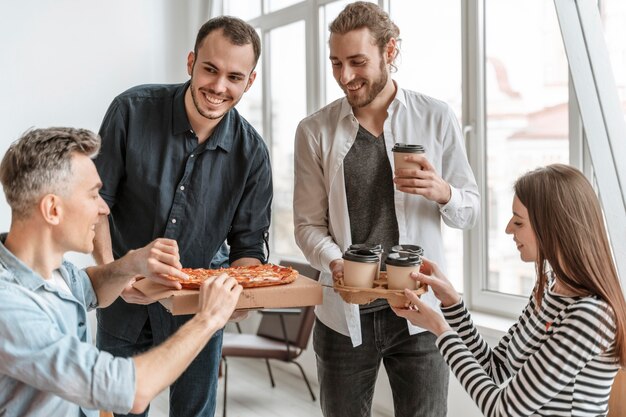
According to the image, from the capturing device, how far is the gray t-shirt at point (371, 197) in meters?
2.28

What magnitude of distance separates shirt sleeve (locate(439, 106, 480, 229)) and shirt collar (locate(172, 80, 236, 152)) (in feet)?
2.37

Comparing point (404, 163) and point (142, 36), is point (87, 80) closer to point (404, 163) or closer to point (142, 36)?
point (142, 36)

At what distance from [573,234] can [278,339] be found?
10.2ft

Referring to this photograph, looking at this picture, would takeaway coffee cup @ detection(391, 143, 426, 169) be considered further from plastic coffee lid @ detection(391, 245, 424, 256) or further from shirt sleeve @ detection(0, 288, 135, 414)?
shirt sleeve @ detection(0, 288, 135, 414)

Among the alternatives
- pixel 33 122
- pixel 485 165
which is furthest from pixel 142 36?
pixel 485 165

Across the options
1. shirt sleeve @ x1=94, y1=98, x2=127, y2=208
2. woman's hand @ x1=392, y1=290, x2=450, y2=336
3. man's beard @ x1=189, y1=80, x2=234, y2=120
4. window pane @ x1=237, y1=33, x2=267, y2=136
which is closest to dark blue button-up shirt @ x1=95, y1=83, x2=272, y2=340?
shirt sleeve @ x1=94, y1=98, x2=127, y2=208

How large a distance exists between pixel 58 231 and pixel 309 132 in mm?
1009

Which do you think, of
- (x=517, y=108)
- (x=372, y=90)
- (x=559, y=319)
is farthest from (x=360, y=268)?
(x=517, y=108)

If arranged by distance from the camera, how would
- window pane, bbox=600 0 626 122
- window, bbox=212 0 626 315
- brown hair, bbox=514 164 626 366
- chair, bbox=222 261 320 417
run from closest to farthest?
brown hair, bbox=514 164 626 366
window pane, bbox=600 0 626 122
window, bbox=212 0 626 315
chair, bbox=222 261 320 417

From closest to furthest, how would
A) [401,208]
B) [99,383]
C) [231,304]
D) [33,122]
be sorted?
[99,383] → [231,304] → [401,208] → [33,122]

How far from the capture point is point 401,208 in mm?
2260

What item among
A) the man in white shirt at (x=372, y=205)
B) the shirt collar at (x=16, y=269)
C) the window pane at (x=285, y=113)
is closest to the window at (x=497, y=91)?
the window pane at (x=285, y=113)

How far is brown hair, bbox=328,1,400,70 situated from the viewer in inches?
86.7

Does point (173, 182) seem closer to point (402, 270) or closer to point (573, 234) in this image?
point (402, 270)
